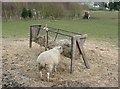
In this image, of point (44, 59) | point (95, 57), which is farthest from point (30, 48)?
point (44, 59)

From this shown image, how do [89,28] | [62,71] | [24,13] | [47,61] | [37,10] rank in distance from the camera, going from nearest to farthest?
[47,61] < [62,71] < [89,28] < [24,13] < [37,10]

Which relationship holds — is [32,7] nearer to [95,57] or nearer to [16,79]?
[95,57]

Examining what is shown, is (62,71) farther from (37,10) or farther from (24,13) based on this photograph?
(37,10)

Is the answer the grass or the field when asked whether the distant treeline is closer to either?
the grass

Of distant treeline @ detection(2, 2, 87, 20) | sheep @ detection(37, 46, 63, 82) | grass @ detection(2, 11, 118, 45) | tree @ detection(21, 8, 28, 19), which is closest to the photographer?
sheep @ detection(37, 46, 63, 82)

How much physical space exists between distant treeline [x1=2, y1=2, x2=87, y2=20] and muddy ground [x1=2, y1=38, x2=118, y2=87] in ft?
62.1

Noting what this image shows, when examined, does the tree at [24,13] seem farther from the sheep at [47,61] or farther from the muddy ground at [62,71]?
the sheep at [47,61]

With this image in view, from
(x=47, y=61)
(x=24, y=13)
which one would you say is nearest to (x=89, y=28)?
(x=24, y=13)

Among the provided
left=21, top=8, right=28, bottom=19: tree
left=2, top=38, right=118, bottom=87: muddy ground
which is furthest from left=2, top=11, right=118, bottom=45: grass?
left=2, top=38, right=118, bottom=87: muddy ground

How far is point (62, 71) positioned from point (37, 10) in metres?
23.1

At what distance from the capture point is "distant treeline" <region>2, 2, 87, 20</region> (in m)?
29.0

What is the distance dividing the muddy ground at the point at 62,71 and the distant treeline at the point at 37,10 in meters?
18.9

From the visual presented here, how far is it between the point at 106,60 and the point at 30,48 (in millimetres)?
2788

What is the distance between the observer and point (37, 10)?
30.8 metres
